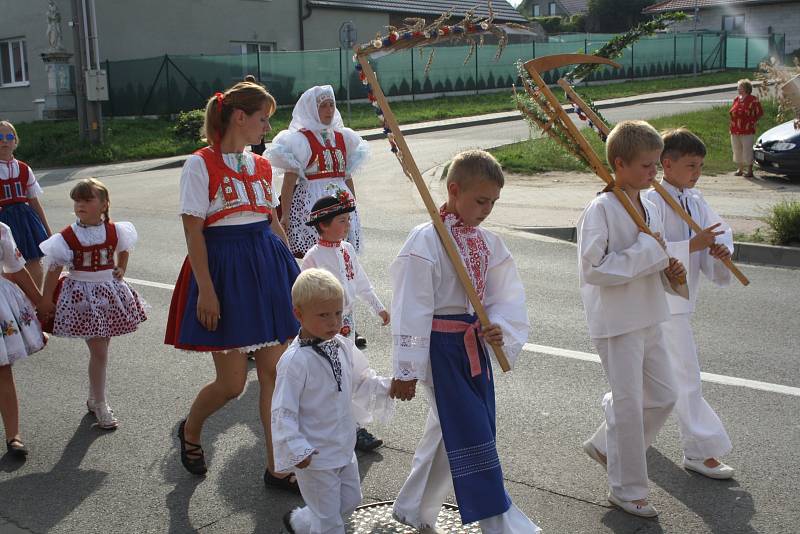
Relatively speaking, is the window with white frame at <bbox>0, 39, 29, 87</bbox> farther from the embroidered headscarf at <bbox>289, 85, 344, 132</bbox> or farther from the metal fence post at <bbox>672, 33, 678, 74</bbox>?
→ the metal fence post at <bbox>672, 33, 678, 74</bbox>

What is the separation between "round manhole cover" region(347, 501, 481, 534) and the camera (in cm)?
420

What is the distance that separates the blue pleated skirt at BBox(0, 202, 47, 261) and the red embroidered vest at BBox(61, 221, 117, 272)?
2.66 meters

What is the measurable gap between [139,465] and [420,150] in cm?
1730

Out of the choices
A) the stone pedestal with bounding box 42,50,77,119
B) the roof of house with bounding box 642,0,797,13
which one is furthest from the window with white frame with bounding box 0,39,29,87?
the roof of house with bounding box 642,0,797,13

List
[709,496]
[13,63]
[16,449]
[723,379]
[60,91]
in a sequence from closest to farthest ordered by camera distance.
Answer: [709,496], [16,449], [723,379], [60,91], [13,63]

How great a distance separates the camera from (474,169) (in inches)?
149

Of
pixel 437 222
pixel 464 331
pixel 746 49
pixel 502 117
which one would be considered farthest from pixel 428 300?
pixel 746 49

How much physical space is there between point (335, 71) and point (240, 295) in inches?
1162

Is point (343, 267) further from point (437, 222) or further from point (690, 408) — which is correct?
point (690, 408)

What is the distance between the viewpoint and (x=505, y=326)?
12.7ft

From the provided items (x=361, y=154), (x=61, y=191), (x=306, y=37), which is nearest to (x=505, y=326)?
(x=361, y=154)

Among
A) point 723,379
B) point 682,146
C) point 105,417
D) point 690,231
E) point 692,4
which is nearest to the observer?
point 682,146

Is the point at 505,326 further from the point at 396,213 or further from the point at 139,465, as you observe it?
the point at 396,213

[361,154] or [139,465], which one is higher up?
[361,154]
